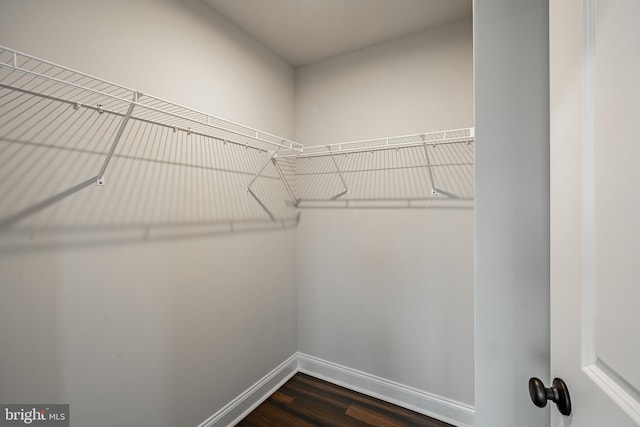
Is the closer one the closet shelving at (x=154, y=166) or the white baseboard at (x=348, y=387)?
the closet shelving at (x=154, y=166)

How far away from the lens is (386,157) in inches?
77.0

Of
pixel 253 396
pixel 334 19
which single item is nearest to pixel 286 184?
pixel 334 19

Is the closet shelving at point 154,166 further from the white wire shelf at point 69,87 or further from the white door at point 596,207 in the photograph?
the white door at point 596,207

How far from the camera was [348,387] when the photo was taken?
2076 mm

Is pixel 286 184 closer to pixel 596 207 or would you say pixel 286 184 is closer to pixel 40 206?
pixel 40 206

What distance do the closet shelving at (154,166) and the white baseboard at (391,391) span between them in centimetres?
125

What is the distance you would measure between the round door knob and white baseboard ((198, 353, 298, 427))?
5.69 feet

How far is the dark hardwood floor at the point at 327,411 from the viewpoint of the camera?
1729 millimetres

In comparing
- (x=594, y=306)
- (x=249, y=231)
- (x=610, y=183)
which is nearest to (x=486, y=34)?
(x=610, y=183)

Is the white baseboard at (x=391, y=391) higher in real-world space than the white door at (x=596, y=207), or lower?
lower

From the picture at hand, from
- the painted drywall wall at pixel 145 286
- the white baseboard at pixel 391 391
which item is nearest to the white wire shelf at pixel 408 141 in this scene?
the painted drywall wall at pixel 145 286

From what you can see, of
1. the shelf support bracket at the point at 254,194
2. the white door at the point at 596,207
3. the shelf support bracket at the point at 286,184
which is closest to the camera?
the white door at the point at 596,207
